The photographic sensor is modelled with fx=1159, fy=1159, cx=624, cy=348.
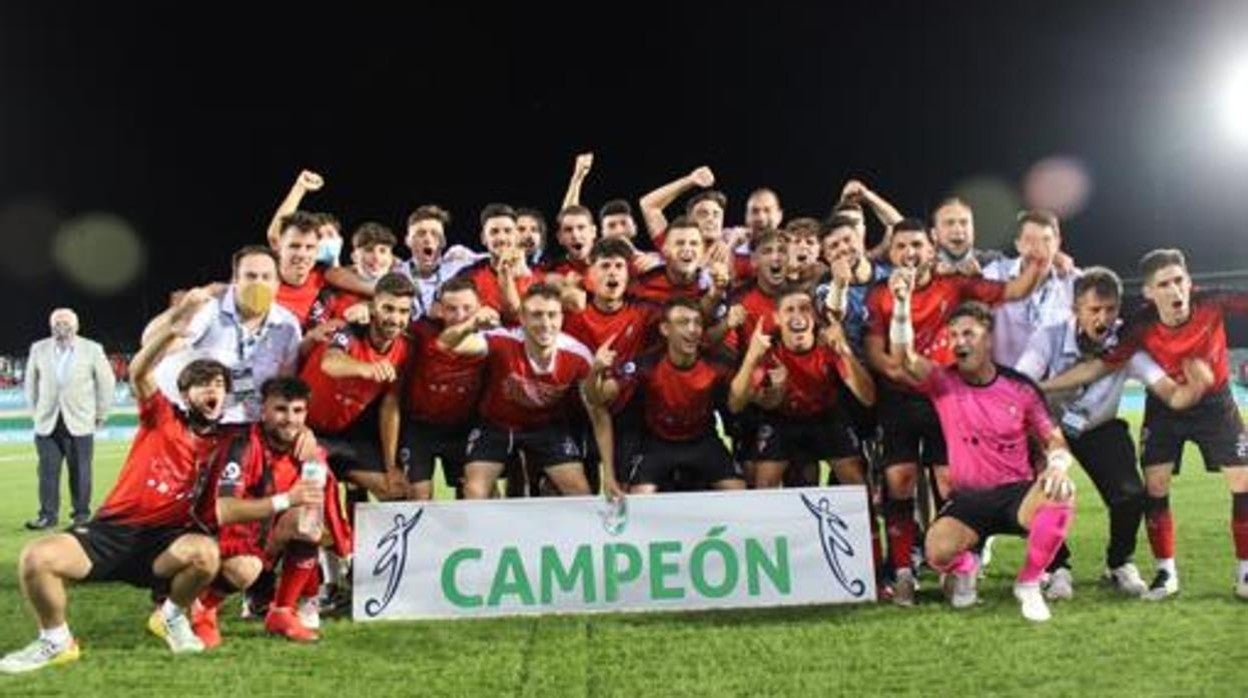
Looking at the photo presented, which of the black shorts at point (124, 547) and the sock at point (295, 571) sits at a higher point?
the black shorts at point (124, 547)

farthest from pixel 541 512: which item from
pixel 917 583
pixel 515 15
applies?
pixel 515 15

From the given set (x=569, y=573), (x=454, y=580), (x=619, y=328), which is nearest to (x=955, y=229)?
(x=619, y=328)

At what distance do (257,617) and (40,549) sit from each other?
3.44 feet

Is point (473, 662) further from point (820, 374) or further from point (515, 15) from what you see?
point (515, 15)

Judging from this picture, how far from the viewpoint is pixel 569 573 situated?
469 centimetres

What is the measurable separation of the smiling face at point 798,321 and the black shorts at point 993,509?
93 cm

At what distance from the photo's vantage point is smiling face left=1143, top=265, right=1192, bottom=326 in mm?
4828

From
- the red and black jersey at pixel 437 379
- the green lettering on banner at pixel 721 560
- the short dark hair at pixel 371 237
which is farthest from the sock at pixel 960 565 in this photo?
the short dark hair at pixel 371 237

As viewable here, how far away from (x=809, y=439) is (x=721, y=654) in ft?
5.04

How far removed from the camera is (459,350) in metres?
5.11

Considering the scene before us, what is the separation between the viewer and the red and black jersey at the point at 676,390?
517 centimetres

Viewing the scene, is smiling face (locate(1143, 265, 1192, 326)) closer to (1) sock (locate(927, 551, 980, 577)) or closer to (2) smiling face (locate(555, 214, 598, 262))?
(1) sock (locate(927, 551, 980, 577))

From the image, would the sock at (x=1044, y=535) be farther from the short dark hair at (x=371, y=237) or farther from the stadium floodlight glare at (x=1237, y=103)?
the stadium floodlight glare at (x=1237, y=103)

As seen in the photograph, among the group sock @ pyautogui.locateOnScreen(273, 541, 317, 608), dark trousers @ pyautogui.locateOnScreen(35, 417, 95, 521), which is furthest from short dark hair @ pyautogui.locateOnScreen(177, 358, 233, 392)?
dark trousers @ pyautogui.locateOnScreen(35, 417, 95, 521)
